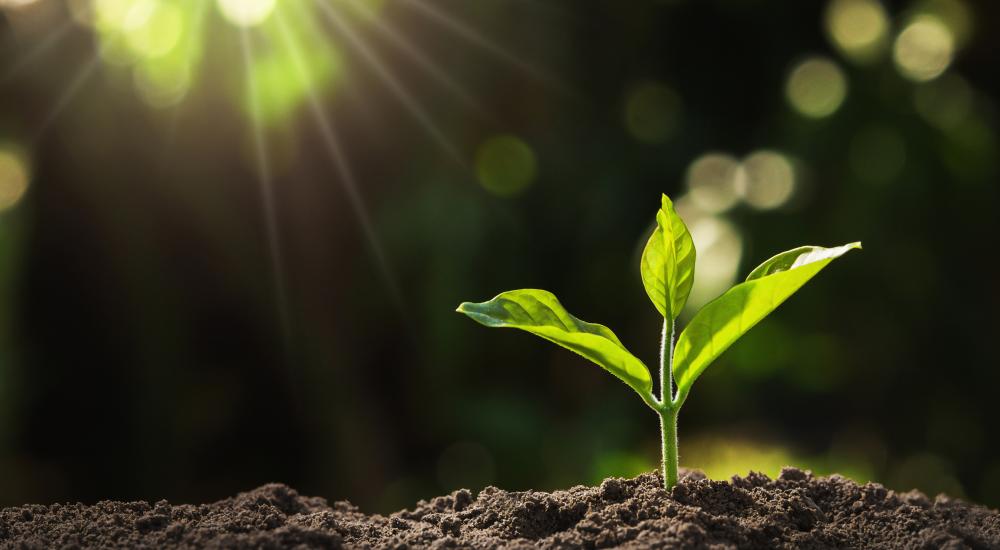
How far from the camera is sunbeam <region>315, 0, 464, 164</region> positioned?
2890 mm

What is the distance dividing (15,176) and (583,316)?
1985 mm

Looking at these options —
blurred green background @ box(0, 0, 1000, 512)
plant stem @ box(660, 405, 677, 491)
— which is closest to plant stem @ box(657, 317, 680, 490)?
plant stem @ box(660, 405, 677, 491)

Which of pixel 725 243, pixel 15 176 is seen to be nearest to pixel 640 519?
pixel 725 243

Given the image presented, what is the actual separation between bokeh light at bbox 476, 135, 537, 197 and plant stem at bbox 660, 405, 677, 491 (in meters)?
2.20

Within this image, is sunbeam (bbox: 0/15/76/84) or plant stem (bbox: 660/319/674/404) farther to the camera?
sunbeam (bbox: 0/15/76/84)

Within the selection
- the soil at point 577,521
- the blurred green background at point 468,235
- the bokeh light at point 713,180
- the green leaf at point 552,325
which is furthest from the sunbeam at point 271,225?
the green leaf at point 552,325

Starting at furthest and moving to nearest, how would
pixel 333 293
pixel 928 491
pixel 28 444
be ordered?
1. pixel 333 293
2. pixel 928 491
3. pixel 28 444

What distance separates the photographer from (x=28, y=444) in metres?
2.63

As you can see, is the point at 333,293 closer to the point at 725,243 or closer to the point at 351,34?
the point at 351,34

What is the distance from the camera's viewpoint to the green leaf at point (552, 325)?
88 cm

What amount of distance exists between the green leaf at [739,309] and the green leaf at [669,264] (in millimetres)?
38

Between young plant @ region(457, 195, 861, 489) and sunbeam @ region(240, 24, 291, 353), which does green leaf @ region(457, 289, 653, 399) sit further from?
sunbeam @ region(240, 24, 291, 353)

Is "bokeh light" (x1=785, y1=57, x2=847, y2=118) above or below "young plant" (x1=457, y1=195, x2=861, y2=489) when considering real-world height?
above

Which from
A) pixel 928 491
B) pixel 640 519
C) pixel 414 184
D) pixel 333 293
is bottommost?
pixel 640 519
